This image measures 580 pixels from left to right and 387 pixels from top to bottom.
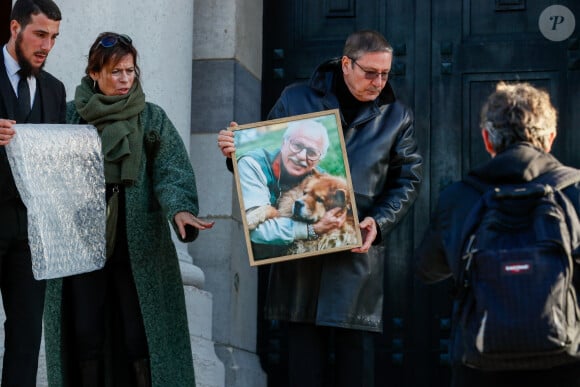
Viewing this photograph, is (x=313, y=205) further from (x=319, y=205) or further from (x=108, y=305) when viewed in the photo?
(x=108, y=305)

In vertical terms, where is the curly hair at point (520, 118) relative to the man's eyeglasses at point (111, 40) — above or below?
below

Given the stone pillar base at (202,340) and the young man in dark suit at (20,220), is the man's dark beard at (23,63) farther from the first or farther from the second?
the stone pillar base at (202,340)

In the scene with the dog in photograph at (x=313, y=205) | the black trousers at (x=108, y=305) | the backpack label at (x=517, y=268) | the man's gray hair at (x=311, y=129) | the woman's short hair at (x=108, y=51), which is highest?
the woman's short hair at (x=108, y=51)

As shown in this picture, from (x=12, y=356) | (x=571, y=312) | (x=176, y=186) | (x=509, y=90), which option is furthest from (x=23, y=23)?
(x=571, y=312)

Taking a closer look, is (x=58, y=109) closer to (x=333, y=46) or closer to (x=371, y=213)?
(x=371, y=213)

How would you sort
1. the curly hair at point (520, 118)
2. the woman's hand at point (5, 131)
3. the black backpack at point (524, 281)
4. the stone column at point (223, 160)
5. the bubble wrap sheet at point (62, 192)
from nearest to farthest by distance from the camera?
the black backpack at point (524, 281)
the curly hair at point (520, 118)
the woman's hand at point (5, 131)
the bubble wrap sheet at point (62, 192)
the stone column at point (223, 160)

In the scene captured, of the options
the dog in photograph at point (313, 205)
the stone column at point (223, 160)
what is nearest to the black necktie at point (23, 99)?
the dog in photograph at point (313, 205)

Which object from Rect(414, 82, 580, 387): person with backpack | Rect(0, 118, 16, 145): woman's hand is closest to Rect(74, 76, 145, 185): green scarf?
Rect(0, 118, 16, 145): woman's hand

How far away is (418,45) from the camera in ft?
32.7

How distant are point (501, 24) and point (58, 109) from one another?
3567 millimetres

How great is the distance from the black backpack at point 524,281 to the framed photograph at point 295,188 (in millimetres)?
1447

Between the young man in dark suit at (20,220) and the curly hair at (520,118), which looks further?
the young man in dark suit at (20,220)

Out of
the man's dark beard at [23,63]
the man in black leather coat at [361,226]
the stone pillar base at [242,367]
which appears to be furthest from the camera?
the stone pillar base at [242,367]

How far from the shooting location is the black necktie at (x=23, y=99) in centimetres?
725
